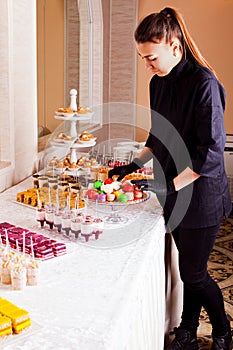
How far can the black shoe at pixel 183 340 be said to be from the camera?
2.23 m

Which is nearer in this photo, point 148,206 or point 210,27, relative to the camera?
point 148,206

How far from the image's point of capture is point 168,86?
6.71 feet

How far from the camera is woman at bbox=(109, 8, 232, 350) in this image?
6.18 ft

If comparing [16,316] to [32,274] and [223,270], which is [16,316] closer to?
[32,274]

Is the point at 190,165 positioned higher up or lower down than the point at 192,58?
lower down

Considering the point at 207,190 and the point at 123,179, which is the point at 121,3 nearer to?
the point at 123,179

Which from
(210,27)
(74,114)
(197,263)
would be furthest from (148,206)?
(210,27)

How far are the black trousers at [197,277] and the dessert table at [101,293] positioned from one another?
0.10 m

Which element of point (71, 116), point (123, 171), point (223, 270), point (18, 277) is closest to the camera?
point (18, 277)

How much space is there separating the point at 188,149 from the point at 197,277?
0.48 meters

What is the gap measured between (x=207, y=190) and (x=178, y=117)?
27cm

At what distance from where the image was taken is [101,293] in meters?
1.45

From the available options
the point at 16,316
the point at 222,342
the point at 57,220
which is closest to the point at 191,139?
the point at 57,220

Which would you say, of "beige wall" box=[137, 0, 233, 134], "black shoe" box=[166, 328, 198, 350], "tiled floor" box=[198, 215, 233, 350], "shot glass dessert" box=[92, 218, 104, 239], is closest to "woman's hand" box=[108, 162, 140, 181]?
"shot glass dessert" box=[92, 218, 104, 239]
